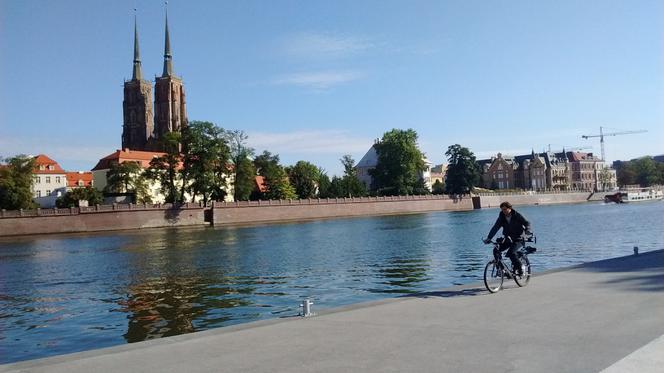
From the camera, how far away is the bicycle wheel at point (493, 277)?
42.1 ft

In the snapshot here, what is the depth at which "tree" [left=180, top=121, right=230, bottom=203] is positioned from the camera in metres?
90.2

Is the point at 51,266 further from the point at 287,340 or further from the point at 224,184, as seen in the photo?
the point at 224,184

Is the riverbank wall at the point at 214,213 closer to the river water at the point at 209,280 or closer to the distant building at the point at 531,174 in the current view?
the river water at the point at 209,280

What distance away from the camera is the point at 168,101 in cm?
16588

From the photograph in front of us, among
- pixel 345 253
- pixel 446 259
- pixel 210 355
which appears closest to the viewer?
pixel 210 355

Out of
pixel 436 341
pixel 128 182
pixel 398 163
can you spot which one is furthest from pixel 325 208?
pixel 436 341

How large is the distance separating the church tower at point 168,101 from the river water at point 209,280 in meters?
124

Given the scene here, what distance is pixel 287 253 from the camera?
3856cm

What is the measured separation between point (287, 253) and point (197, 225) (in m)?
53.3

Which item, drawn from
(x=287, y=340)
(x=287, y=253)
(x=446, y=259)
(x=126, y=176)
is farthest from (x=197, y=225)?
(x=287, y=340)

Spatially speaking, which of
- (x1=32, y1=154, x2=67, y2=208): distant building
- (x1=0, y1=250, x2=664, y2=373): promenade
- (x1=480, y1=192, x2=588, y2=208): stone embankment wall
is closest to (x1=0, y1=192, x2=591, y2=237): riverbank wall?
(x1=480, y1=192, x2=588, y2=208): stone embankment wall

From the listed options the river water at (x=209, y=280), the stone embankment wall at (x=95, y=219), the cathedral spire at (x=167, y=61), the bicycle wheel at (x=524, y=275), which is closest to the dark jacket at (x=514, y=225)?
the bicycle wheel at (x=524, y=275)

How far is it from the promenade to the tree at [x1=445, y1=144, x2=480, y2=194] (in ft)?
399

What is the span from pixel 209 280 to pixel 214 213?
2601 inches
